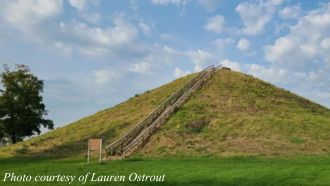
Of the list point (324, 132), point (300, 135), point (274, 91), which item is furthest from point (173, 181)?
point (274, 91)

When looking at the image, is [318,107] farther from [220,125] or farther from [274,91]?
[220,125]

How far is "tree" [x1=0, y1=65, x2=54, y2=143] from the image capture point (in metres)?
62.2

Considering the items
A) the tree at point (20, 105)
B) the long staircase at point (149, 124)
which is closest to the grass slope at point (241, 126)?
the long staircase at point (149, 124)

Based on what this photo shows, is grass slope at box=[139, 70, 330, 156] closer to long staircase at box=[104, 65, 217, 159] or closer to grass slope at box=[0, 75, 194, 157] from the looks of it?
long staircase at box=[104, 65, 217, 159]

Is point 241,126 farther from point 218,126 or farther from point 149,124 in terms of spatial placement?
point 149,124

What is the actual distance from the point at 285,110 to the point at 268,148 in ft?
47.2

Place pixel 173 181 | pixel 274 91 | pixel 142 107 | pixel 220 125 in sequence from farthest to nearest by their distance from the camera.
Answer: pixel 274 91 → pixel 142 107 → pixel 220 125 → pixel 173 181

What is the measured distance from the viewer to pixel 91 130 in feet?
160

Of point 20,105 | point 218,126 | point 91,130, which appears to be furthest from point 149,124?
point 20,105

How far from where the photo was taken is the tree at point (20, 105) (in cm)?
6222

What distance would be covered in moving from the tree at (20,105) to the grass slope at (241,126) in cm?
2301

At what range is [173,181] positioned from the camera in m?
19.8

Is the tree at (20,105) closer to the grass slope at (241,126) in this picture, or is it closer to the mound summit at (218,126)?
the mound summit at (218,126)

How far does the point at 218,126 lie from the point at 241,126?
2.00 meters
